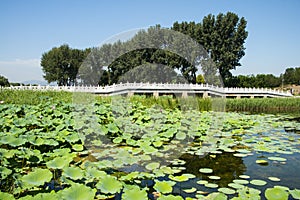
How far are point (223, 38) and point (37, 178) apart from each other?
30.0m

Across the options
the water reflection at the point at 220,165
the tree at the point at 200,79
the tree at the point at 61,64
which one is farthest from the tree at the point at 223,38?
the water reflection at the point at 220,165

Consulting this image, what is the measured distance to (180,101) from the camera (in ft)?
45.3

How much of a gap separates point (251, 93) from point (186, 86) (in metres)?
5.78

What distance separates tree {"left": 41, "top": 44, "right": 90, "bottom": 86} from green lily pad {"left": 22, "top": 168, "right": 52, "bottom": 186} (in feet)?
113

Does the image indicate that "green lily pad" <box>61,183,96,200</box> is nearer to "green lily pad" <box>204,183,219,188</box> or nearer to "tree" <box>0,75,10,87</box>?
"green lily pad" <box>204,183,219,188</box>

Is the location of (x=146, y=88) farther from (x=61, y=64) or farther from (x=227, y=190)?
(x=61, y=64)

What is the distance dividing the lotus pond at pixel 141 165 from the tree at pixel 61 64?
31.2 metres

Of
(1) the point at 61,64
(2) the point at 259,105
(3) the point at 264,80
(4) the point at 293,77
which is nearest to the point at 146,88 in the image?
(2) the point at 259,105

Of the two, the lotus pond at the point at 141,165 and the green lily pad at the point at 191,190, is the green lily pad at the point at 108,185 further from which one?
the green lily pad at the point at 191,190

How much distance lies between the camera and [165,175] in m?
3.48

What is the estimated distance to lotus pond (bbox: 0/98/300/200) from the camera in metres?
2.37

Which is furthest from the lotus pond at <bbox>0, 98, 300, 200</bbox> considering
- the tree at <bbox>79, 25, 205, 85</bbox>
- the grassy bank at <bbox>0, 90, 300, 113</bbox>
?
the tree at <bbox>79, 25, 205, 85</bbox>

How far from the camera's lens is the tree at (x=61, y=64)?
36.2 metres

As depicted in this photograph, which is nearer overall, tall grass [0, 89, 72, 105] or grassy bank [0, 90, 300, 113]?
grassy bank [0, 90, 300, 113]
